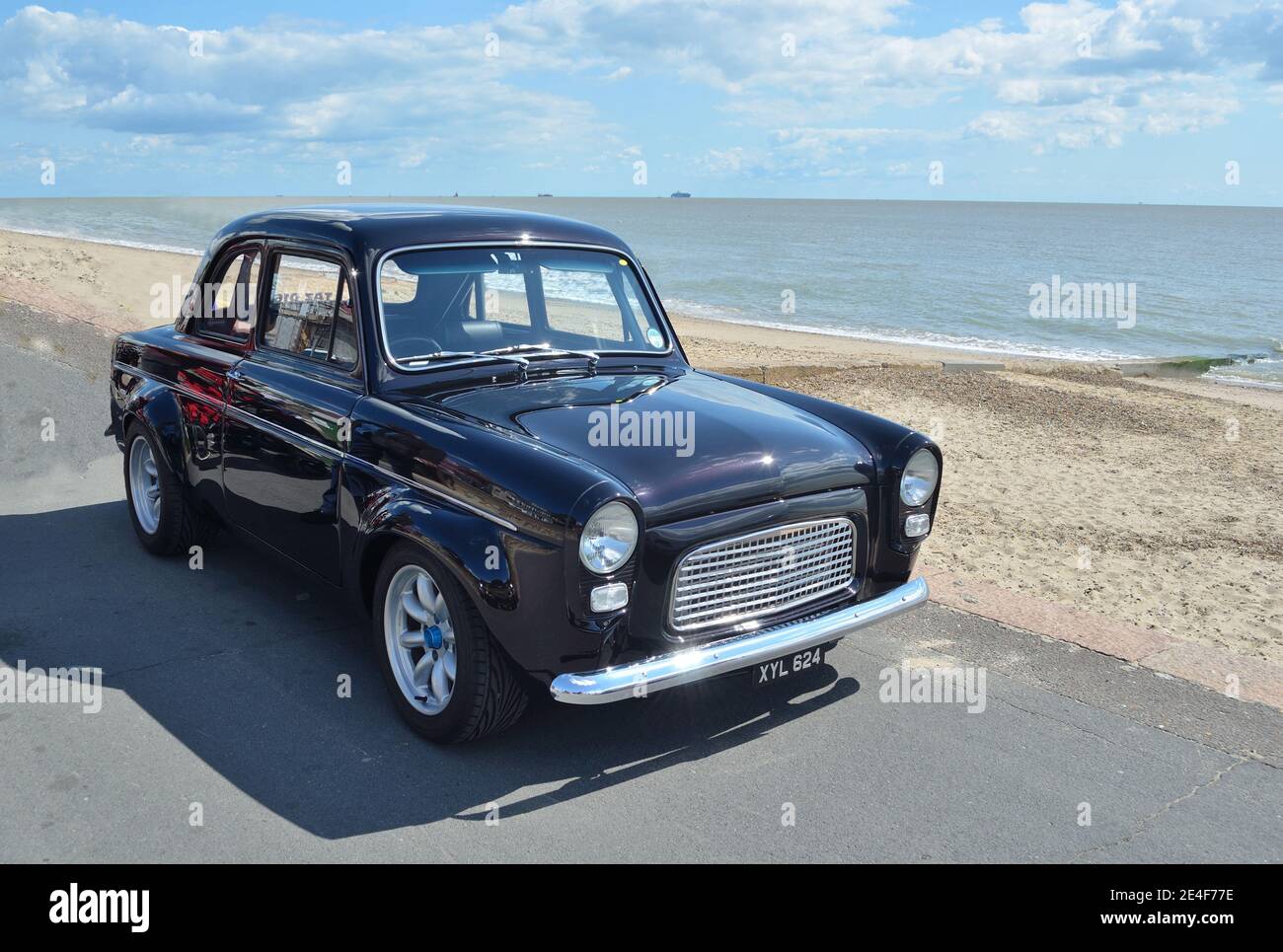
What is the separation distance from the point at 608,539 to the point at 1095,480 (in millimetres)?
6519

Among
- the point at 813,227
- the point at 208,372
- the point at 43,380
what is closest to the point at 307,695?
the point at 208,372

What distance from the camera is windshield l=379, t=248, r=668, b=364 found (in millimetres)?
4730

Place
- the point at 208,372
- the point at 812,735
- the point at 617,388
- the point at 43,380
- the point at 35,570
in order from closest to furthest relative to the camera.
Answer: the point at 812,735
the point at 617,388
the point at 208,372
the point at 35,570
the point at 43,380

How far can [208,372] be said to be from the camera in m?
5.48

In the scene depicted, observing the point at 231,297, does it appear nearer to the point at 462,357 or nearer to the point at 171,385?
the point at 171,385

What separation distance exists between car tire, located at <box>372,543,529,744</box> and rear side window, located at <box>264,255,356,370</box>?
41.4 inches

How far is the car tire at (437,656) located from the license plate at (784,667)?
1.06 metres

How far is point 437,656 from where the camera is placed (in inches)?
162

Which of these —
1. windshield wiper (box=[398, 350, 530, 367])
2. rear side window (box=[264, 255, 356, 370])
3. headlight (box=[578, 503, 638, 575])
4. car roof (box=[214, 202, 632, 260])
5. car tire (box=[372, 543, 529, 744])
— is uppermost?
car roof (box=[214, 202, 632, 260])

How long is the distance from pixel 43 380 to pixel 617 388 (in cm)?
784
